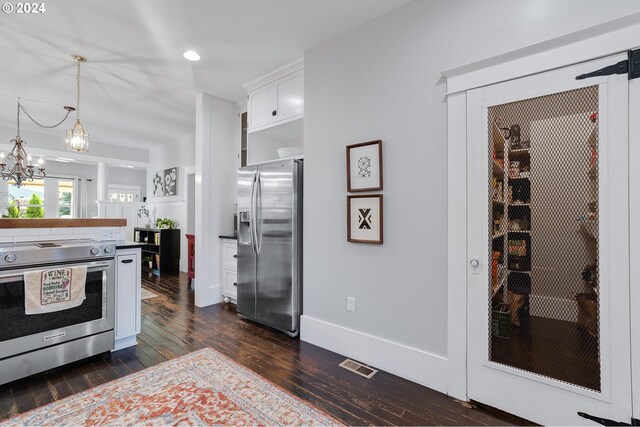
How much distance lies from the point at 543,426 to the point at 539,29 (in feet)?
Answer: 7.25

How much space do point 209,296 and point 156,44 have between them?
9.62ft

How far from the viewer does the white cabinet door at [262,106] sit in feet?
11.2

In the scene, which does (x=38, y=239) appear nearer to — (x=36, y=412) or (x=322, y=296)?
(x=36, y=412)

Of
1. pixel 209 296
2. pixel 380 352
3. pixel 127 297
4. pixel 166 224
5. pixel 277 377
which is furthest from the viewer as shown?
pixel 166 224

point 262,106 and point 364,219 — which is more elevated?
point 262,106

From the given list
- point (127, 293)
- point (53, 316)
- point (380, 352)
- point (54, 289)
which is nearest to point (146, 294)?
point (127, 293)

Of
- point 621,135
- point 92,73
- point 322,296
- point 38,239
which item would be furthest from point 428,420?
point 92,73

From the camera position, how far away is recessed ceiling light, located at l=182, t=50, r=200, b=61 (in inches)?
117

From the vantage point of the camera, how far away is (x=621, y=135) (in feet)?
4.92

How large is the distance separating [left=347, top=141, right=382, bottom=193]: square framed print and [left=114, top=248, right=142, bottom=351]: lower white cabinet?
2.05m

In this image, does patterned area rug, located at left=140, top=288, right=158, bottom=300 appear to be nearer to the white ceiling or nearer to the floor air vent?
the white ceiling

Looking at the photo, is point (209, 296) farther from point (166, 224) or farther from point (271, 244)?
point (166, 224)

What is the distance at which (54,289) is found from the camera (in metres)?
2.24

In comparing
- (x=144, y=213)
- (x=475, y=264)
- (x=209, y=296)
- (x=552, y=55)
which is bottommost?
(x=209, y=296)
